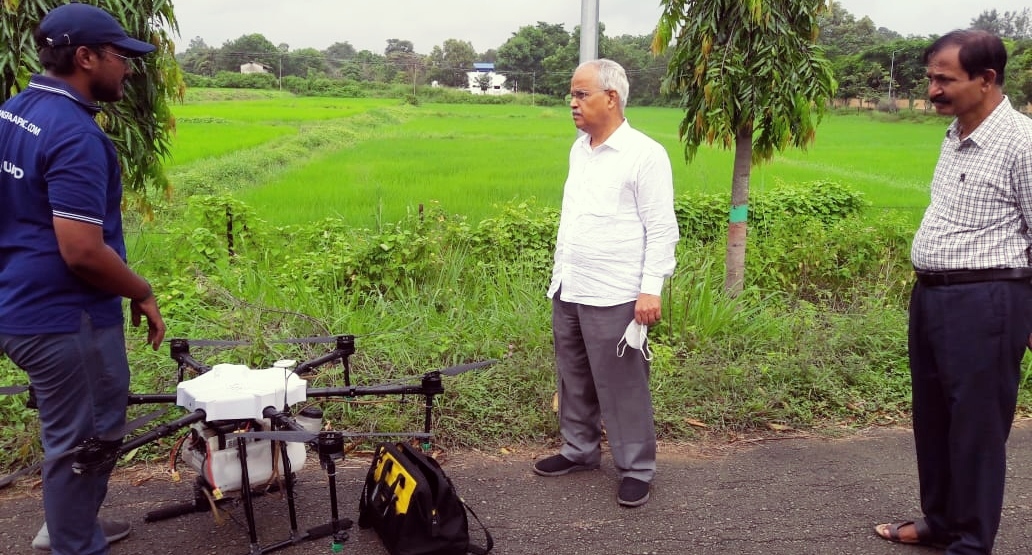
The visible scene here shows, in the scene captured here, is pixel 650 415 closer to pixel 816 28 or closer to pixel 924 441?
pixel 924 441

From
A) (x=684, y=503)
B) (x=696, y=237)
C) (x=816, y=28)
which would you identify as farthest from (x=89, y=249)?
(x=696, y=237)

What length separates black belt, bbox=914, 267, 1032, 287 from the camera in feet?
8.51

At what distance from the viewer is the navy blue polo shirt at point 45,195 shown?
2.25m

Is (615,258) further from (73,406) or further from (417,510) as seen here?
(73,406)

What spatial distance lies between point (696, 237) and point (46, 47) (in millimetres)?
5358

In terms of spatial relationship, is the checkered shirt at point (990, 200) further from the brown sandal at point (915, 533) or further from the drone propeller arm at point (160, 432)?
the drone propeller arm at point (160, 432)

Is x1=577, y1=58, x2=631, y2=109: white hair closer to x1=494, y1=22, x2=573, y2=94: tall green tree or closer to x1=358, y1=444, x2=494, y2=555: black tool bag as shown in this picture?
x1=358, y1=444, x2=494, y2=555: black tool bag

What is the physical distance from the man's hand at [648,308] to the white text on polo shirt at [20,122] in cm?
204

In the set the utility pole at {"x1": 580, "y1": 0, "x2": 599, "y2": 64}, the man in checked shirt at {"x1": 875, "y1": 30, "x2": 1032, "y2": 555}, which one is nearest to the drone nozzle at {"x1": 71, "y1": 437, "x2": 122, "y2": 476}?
the man in checked shirt at {"x1": 875, "y1": 30, "x2": 1032, "y2": 555}

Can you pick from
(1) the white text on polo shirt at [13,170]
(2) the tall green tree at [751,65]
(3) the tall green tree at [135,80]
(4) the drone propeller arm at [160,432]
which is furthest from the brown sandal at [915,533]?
(3) the tall green tree at [135,80]

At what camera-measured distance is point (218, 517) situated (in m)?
2.83

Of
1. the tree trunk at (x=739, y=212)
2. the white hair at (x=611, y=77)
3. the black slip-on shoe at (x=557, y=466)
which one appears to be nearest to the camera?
the white hair at (x=611, y=77)

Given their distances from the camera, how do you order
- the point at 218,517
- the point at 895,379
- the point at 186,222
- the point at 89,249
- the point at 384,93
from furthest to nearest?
the point at 384,93
the point at 186,222
the point at 895,379
the point at 218,517
the point at 89,249

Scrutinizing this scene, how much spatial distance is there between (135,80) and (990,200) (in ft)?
13.2
